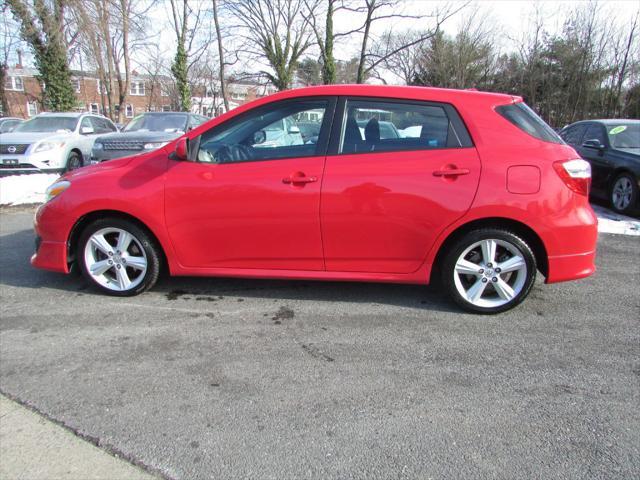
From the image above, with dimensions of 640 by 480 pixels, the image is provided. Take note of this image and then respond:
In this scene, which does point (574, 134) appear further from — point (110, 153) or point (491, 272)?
point (110, 153)

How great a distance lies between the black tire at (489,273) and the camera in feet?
10.8

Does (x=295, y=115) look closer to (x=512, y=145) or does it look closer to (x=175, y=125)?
(x=512, y=145)

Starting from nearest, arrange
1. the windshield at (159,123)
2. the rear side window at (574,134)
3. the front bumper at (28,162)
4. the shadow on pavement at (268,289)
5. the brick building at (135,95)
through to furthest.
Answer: the shadow on pavement at (268,289) < the rear side window at (574,134) < the front bumper at (28,162) < the windshield at (159,123) < the brick building at (135,95)

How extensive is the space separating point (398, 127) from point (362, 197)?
24.5 inches

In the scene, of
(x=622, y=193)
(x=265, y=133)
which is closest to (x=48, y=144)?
(x=265, y=133)

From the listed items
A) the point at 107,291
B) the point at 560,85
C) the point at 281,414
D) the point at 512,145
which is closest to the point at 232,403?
the point at 281,414

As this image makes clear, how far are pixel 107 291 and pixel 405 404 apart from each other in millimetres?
2681

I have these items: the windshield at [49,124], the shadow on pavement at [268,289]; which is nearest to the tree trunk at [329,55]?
the windshield at [49,124]

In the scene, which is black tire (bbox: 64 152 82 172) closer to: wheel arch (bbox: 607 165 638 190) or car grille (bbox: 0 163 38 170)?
car grille (bbox: 0 163 38 170)

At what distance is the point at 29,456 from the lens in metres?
2.00

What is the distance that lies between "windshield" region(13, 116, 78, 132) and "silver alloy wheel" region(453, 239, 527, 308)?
1060 cm

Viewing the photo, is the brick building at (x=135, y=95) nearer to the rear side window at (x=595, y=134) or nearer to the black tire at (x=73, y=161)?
the black tire at (x=73, y=161)

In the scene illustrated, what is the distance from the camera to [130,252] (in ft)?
12.1

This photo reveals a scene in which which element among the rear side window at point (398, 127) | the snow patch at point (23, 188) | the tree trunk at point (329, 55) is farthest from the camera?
the tree trunk at point (329, 55)
